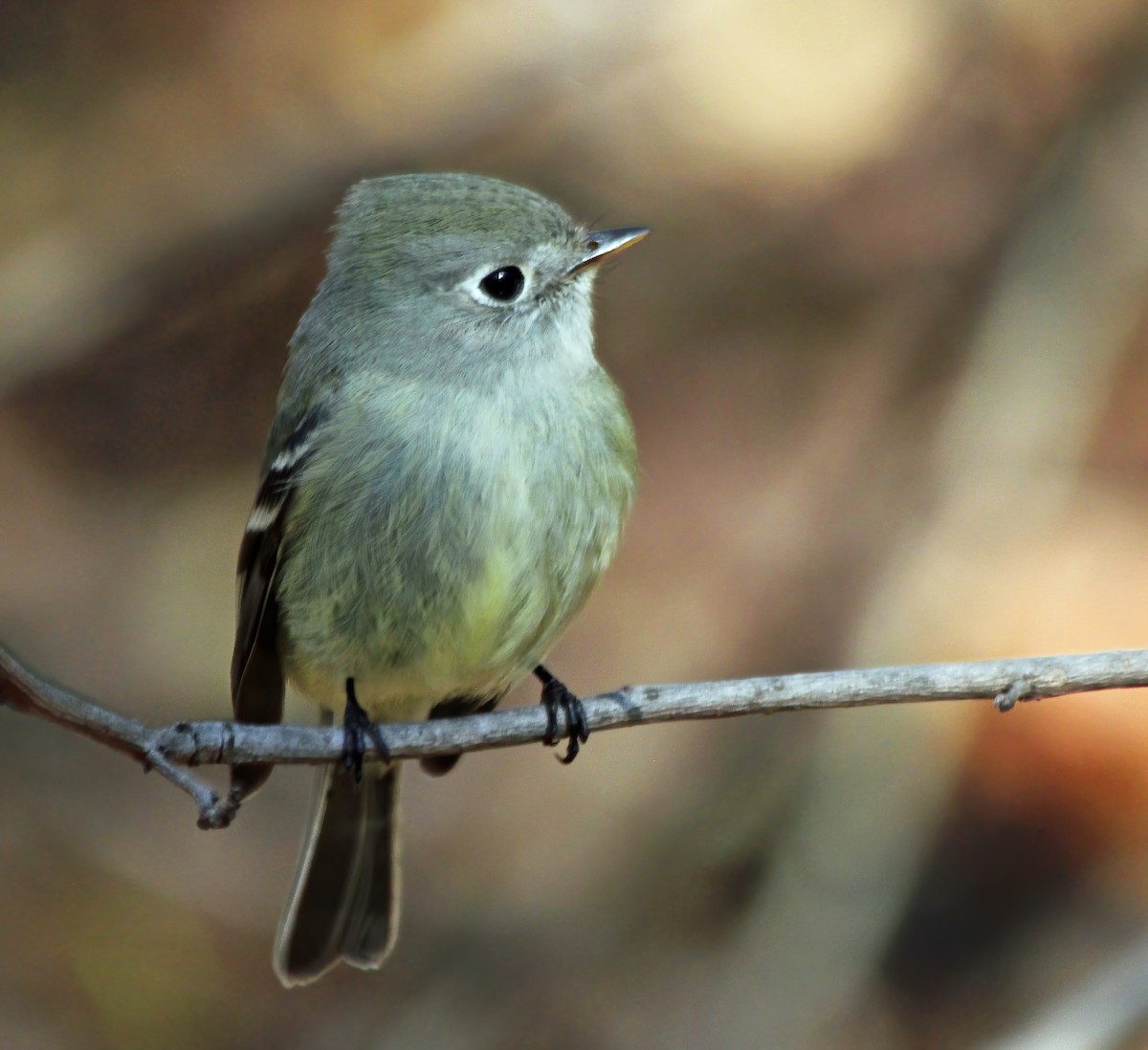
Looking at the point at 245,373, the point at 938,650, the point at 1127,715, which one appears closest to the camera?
the point at 1127,715

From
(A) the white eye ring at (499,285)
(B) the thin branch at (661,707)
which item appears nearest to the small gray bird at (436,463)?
(A) the white eye ring at (499,285)

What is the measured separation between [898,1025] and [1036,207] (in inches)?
127

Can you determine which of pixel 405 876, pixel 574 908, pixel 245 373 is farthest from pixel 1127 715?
pixel 245 373

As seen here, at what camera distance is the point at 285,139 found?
5.76 metres

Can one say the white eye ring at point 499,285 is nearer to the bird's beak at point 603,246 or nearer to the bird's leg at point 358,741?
the bird's beak at point 603,246

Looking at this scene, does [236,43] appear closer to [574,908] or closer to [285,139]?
[285,139]

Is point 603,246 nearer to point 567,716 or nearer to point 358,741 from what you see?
point 567,716

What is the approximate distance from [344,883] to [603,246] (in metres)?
1.85

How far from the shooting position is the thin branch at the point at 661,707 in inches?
93.0

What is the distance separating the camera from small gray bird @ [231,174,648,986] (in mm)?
3096

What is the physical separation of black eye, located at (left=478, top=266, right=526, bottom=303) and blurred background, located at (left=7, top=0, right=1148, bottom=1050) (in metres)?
1.67

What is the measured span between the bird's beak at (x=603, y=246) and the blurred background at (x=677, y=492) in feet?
5.03

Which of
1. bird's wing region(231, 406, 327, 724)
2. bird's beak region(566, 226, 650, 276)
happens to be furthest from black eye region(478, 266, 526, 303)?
bird's wing region(231, 406, 327, 724)

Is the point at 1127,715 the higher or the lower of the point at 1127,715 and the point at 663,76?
the lower
